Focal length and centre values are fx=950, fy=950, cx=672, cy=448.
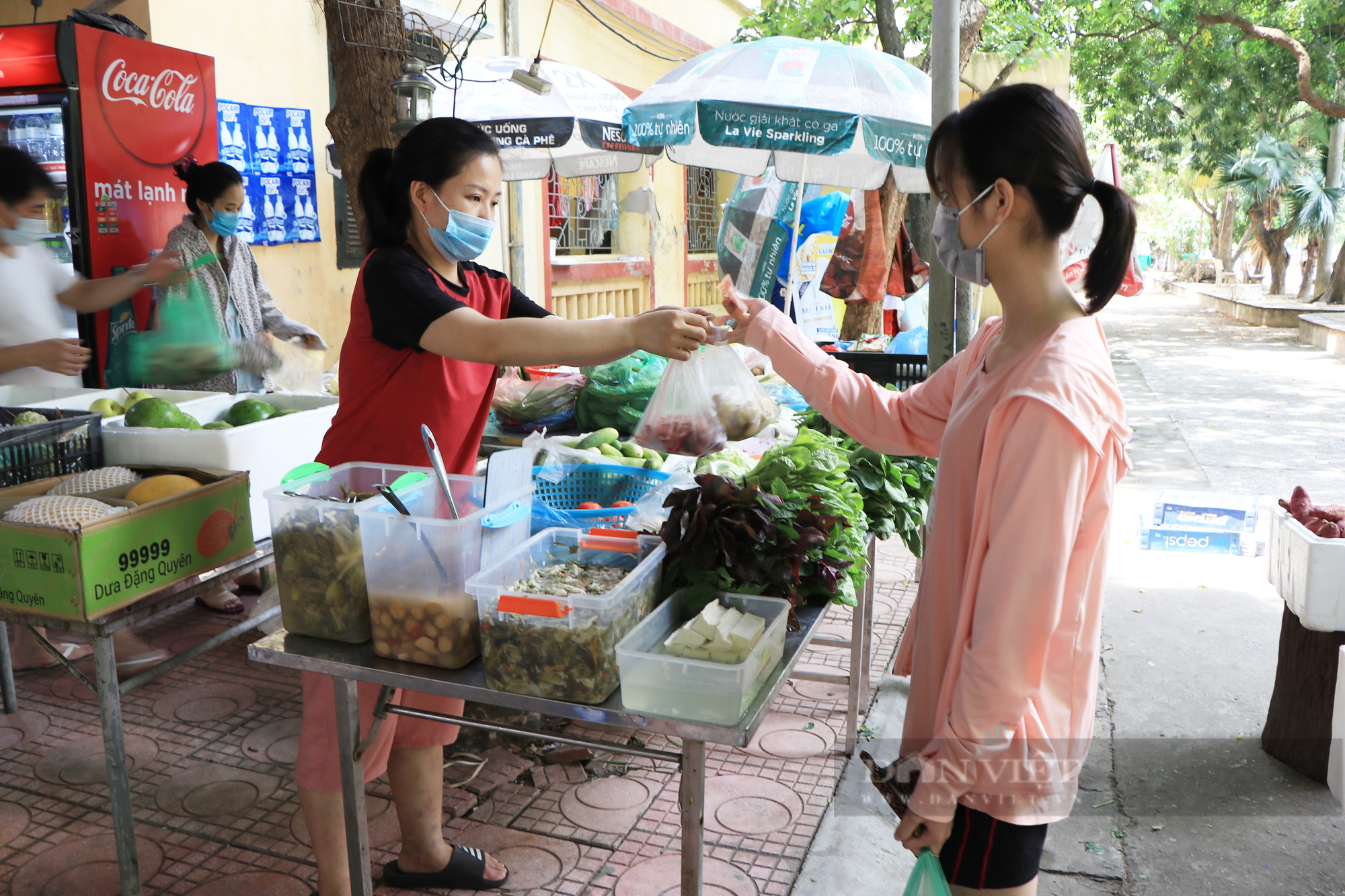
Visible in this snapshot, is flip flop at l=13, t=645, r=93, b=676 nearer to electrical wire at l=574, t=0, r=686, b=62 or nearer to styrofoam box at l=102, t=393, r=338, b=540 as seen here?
styrofoam box at l=102, t=393, r=338, b=540

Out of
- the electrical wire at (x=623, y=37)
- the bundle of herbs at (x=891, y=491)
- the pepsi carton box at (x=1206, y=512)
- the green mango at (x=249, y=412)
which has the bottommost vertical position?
the pepsi carton box at (x=1206, y=512)

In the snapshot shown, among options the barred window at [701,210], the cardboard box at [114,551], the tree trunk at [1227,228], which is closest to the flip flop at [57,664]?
the cardboard box at [114,551]

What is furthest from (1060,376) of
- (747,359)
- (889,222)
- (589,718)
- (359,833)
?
(889,222)

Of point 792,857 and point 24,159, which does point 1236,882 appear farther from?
point 24,159

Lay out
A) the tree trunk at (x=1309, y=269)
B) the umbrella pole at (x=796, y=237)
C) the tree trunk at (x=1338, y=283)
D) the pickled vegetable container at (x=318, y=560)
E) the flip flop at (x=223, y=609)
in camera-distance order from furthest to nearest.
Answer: the tree trunk at (x=1309, y=269), the tree trunk at (x=1338, y=283), the umbrella pole at (x=796, y=237), the flip flop at (x=223, y=609), the pickled vegetable container at (x=318, y=560)

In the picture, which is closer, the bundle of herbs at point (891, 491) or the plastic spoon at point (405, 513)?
the plastic spoon at point (405, 513)

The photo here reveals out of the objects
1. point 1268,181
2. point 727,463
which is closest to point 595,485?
point 727,463

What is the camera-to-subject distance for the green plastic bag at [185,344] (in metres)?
2.75

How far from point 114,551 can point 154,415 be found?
0.80m

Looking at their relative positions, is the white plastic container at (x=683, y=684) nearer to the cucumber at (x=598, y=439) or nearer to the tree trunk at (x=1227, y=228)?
the cucumber at (x=598, y=439)

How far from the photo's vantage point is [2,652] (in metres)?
3.54

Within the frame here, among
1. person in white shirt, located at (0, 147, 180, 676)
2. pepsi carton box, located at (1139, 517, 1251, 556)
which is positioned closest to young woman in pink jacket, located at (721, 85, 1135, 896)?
person in white shirt, located at (0, 147, 180, 676)

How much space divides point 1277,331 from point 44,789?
22.9 m

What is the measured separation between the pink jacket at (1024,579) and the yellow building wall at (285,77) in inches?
217
